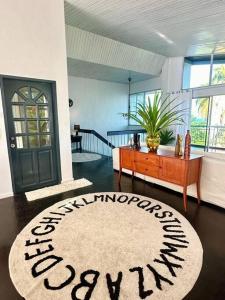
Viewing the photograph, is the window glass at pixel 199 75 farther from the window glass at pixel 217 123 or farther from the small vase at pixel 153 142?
the small vase at pixel 153 142

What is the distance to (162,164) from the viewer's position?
3162mm

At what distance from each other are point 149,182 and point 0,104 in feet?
10.6

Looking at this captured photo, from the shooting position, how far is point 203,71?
6496 millimetres

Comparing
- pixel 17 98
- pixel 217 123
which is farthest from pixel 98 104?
pixel 17 98

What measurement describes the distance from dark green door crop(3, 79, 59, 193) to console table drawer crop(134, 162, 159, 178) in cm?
175

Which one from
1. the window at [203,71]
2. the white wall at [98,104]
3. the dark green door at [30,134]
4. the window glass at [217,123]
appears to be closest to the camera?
the dark green door at [30,134]

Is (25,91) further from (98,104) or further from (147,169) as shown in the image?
(98,104)

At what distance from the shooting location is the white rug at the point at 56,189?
11.4ft

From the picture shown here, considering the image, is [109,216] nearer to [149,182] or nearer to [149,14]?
[149,182]

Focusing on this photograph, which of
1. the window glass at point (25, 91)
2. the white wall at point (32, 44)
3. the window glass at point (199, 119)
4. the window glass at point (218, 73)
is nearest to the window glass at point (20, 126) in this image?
the white wall at point (32, 44)

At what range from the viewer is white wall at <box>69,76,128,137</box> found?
775 cm

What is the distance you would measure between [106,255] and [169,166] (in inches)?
67.5

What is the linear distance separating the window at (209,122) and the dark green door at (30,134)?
17.4 feet

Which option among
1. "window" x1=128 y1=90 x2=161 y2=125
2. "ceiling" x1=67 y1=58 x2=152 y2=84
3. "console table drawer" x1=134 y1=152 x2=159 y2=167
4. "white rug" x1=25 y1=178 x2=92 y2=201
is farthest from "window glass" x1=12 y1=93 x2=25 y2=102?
"window" x1=128 y1=90 x2=161 y2=125
